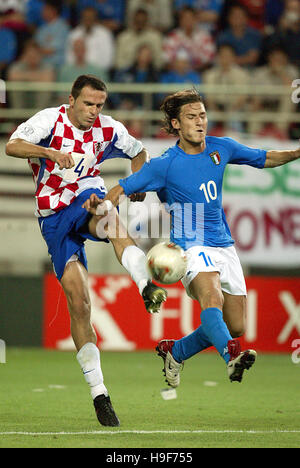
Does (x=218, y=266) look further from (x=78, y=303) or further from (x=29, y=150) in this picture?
(x=29, y=150)

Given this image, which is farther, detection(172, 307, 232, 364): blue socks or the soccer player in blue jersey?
the soccer player in blue jersey

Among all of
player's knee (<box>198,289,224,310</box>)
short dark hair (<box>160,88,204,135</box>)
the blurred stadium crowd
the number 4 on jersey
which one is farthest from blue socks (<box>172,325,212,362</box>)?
the blurred stadium crowd

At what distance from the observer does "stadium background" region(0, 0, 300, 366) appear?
35.3 ft

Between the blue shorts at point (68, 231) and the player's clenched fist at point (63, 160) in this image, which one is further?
the blue shorts at point (68, 231)

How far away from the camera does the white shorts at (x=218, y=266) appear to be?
239 inches

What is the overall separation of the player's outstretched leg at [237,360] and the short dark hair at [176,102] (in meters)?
1.78

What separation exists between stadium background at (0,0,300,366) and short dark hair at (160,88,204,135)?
167 inches

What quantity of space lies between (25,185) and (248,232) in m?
2.75

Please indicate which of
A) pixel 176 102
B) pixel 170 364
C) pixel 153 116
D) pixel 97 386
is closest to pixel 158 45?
pixel 153 116

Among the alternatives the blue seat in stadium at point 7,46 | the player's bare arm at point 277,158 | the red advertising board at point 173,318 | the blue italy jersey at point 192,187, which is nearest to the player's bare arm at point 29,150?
the blue italy jersey at point 192,187

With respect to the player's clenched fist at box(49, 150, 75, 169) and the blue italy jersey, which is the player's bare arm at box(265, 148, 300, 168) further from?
the player's clenched fist at box(49, 150, 75, 169)

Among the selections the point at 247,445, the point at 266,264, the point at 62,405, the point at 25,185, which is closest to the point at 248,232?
the point at 266,264

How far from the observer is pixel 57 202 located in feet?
20.3

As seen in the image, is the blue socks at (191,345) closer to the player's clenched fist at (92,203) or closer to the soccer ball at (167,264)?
the soccer ball at (167,264)
